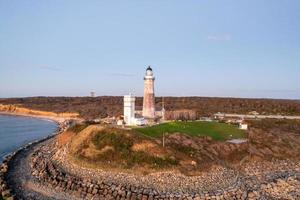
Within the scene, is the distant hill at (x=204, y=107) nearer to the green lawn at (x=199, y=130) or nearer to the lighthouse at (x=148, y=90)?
the lighthouse at (x=148, y=90)

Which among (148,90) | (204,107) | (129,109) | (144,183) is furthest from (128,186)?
(204,107)

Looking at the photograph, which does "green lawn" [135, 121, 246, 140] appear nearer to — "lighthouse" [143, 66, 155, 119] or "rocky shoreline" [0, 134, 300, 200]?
"lighthouse" [143, 66, 155, 119]

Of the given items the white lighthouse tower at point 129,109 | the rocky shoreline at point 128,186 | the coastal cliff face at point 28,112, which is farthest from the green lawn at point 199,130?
the coastal cliff face at point 28,112

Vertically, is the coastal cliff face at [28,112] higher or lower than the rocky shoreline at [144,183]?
higher

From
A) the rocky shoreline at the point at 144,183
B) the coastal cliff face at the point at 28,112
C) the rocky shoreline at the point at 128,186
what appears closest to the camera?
the rocky shoreline at the point at 128,186

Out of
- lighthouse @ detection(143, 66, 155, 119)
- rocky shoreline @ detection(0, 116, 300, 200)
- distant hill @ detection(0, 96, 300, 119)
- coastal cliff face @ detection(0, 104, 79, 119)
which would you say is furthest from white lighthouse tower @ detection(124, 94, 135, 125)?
coastal cliff face @ detection(0, 104, 79, 119)

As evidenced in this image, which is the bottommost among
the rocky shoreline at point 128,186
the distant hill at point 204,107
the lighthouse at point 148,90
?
the rocky shoreline at point 128,186

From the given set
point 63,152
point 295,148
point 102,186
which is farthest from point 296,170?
point 63,152

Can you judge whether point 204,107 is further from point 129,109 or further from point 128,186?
point 128,186
